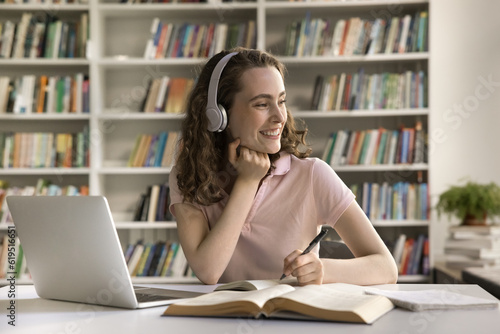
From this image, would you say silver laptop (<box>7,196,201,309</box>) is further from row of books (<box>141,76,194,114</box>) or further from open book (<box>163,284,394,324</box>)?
row of books (<box>141,76,194,114</box>)

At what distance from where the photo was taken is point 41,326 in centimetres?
100

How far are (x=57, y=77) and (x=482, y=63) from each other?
2.52 meters

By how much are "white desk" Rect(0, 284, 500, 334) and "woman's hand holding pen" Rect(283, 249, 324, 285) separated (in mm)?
244

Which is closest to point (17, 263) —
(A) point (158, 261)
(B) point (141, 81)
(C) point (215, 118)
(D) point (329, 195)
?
(A) point (158, 261)

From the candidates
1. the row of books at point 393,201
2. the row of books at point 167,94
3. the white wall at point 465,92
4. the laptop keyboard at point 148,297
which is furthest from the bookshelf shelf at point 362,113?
the laptop keyboard at point 148,297

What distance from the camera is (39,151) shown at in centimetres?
359

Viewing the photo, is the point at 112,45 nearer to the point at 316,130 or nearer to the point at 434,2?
the point at 316,130

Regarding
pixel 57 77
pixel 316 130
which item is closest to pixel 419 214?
pixel 316 130

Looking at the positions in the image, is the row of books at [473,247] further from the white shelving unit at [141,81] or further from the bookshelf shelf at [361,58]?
the bookshelf shelf at [361,58]

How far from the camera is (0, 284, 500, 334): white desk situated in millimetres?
924

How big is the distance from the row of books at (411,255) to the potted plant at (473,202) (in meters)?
0.23

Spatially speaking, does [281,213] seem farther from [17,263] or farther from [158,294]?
[17,263]

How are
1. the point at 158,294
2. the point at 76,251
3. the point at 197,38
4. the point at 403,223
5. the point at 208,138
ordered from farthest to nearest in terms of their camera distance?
the point at 197,38 → the point at 403,223 → the point at 208,138 → the point at 158,294 → the point at 76,251

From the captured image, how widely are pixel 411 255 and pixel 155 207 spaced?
1507 millimetres
